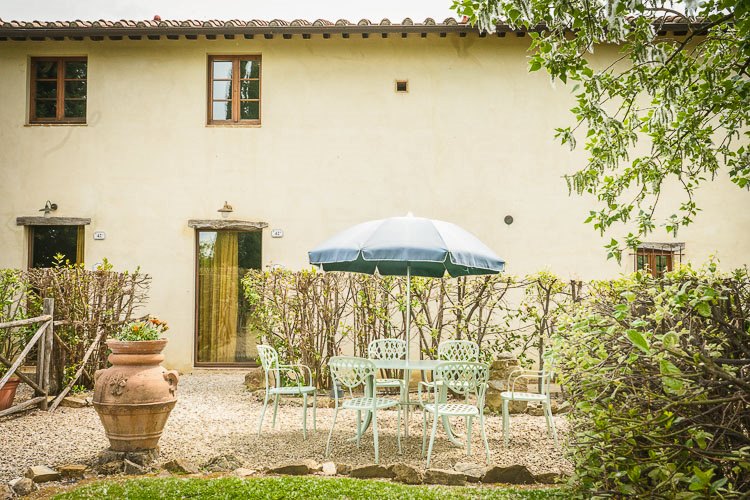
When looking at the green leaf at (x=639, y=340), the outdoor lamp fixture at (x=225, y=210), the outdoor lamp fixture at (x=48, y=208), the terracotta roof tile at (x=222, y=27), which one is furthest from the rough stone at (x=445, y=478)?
the outdoor lamp fixture at (x=48, y=208)

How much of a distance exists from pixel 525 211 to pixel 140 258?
695 cm

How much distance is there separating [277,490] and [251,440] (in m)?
2.03

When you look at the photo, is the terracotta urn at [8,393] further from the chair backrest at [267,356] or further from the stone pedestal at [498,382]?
the stone pedestal at [498,382]

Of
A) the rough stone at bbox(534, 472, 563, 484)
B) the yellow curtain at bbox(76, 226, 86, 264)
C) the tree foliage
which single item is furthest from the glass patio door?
the tree foliage

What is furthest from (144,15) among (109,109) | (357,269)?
(357,269)

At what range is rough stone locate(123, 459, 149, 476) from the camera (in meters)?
5.45

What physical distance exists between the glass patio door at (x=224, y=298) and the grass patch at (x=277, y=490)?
6522mm

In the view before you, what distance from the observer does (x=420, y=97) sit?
11805 mm

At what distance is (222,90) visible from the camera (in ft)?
39.4

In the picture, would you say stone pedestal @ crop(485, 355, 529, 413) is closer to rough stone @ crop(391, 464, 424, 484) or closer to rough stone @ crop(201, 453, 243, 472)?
rough stone @ crop(391, 464, 424, 484)

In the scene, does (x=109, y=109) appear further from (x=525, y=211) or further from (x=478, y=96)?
(x=525, y=211)

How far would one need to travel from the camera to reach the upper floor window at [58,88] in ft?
39.5

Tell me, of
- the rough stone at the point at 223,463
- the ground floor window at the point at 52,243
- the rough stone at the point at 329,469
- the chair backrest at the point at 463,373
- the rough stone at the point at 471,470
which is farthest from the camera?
the ground floor window at the point at 52,243

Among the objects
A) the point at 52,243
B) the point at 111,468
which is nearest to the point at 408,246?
the point at 111,468
